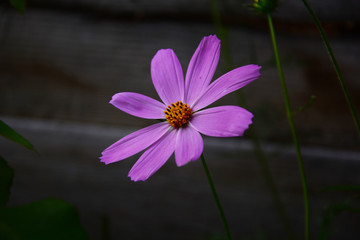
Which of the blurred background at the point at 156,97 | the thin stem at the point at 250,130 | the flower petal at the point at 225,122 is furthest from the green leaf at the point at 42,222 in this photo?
the blurred background at the point at 156,97

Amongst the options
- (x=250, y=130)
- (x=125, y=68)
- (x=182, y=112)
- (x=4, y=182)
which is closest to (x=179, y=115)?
(x=182, y=112)

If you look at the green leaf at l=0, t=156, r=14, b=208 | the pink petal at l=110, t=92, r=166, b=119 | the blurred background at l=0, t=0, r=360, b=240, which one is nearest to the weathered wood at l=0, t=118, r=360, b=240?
the blurred background at l=0, t=0, r=360, b=240

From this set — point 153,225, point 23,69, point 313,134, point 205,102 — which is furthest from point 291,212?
point 23,69

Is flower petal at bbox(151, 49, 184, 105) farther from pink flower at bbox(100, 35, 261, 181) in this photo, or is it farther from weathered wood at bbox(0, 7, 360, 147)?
weathered wood at bbox(0, 7, 360, 147)

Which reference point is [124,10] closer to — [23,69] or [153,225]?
[23,69]

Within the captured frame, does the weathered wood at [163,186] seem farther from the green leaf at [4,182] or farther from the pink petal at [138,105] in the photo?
the green leaf at [4,182]

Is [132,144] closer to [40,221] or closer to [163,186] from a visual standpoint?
[40,221]
